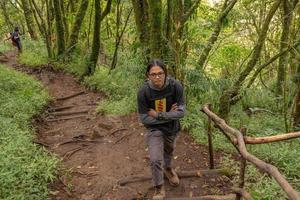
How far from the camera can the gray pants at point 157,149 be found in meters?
4.86

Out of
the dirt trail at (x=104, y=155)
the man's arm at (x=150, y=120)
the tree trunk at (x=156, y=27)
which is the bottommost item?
the dirt trail at (x=104, y=155)

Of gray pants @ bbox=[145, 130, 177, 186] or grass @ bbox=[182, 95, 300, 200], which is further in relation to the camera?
grass @ bbox=[182, 95, 300, 200]

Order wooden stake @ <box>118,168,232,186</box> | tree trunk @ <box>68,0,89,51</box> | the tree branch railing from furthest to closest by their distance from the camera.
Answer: tree trunk @ <box>68,0,89,51</box>, wooden stake @ <box>118,168,232,186</box>, the tree branch railing

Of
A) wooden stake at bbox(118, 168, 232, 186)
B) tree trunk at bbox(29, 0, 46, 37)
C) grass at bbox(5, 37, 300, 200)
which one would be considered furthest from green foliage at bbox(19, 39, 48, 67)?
wooden stake at bbox(118, 168, 232, 186)

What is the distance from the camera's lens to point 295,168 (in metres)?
6.18

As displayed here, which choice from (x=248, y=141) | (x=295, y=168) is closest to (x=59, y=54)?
(x=295, y=168)

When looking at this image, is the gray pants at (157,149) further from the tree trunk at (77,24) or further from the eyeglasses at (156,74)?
the tree trunk at (77,24)

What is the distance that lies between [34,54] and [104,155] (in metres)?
12.2

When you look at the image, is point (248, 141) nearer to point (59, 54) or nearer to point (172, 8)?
point (172, 8)

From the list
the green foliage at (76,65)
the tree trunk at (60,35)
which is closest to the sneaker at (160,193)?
the green foliage at (76,65)

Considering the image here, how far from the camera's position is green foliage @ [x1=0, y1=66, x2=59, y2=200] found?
5500mm

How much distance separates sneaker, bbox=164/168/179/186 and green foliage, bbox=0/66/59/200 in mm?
1947

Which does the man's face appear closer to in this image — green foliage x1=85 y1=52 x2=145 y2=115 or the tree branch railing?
the tree branch railing

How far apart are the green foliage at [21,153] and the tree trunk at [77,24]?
19.0 feet
